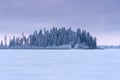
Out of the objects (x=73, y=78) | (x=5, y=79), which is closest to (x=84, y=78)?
(x=73, y=78)

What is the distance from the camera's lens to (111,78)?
1054 inches

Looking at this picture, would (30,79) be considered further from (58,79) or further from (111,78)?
(111,78)

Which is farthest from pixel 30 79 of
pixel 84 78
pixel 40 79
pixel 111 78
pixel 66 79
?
pixel 111 78

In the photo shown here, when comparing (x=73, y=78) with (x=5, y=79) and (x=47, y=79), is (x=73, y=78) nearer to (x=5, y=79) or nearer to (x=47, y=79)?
(x=47, y=79)

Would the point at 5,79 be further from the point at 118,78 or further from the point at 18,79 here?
the point at 118,78

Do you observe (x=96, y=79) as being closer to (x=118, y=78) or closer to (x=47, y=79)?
(x=118, y=78)

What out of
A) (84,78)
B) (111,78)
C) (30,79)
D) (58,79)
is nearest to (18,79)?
(30,79)

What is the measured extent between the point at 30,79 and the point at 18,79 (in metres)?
1.04

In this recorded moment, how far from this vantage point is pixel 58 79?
86.2ft

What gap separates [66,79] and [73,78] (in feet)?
4.09

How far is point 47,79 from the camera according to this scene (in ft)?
86.3

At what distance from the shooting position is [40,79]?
86.5ft

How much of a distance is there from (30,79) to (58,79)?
233cm

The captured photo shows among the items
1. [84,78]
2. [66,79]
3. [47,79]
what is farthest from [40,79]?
[84,78]
